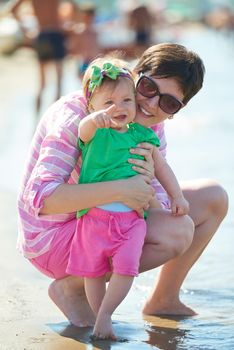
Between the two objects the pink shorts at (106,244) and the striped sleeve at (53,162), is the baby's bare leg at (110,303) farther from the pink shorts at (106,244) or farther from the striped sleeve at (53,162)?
the striped sleeve at (53,162)

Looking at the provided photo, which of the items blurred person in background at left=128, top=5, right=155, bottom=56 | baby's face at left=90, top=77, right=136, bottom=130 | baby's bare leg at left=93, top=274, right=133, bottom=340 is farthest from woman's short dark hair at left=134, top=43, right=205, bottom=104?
blurred person in background at left=128, top=5, right=155, bottom=56

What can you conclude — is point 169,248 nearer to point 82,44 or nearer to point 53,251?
point 53,251

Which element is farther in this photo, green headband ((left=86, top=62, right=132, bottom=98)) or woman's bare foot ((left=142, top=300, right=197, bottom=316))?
woman's bare foot ((left=142, top=300, right=197, bottom=316))

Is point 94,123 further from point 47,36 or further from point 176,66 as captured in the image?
point 47,36

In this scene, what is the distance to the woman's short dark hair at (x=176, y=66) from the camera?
142 inches

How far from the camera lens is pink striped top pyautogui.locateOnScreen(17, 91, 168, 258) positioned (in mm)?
3512

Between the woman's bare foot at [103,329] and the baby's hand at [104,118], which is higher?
the baby's hand at [104,118]

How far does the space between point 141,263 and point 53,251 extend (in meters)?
0.31

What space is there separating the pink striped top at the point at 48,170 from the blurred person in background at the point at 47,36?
8.56 meters

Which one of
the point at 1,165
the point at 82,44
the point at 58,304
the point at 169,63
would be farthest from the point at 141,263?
the point at 82,44

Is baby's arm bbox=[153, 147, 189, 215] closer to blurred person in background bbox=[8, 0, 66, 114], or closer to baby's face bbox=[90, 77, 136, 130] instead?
baby's face bbox=[90, 77, 136, 130]

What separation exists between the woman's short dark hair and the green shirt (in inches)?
8.8

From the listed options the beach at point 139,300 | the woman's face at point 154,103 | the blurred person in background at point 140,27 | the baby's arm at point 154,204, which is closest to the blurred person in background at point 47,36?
the beach at point 139,300

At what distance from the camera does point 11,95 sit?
677 inches
